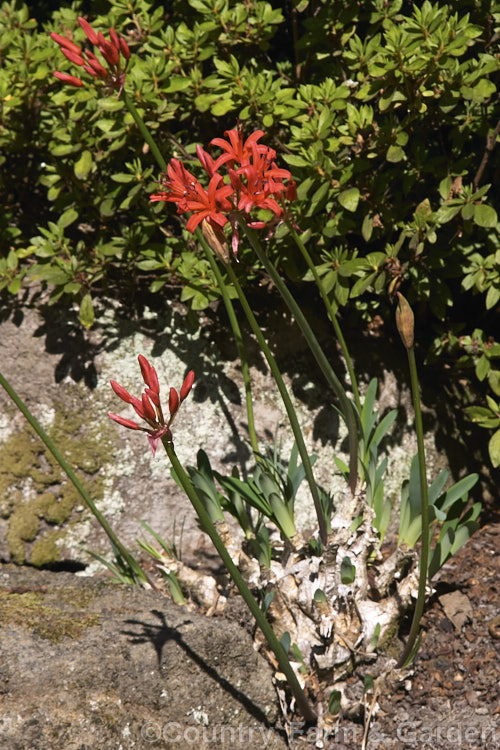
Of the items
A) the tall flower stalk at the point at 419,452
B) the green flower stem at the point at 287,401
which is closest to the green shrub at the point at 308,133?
the green flower stem at the point at 287,401

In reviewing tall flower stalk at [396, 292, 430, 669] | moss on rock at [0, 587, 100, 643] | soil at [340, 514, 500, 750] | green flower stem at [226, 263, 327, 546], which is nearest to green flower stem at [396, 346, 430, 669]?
tall flower stalk at [396, 292, 430, 669]

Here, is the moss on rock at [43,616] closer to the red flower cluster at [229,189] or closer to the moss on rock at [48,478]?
the moss on rock at [48,478]

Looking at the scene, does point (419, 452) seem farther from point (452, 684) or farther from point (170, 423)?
point (452, 684)

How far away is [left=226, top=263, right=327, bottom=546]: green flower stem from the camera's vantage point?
1.73 metres

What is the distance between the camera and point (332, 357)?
2967 millimetres

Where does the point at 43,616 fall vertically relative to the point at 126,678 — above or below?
above

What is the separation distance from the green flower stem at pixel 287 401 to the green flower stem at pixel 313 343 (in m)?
0.09

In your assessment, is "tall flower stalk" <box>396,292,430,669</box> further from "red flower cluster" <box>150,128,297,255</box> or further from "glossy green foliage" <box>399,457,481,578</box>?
"red flower cluster" <box>150,128,297,255</box>

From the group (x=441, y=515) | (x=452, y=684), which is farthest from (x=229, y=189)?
(x=452, y=684)

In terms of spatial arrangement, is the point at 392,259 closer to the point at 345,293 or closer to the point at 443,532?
the point at 345,293

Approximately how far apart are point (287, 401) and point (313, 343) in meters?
0.16

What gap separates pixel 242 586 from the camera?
5.46 ft

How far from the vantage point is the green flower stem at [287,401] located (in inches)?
68.0

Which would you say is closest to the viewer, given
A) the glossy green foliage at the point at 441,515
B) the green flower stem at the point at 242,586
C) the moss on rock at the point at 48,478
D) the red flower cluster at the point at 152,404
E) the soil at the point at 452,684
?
the red flower cluster at the point at 152,404
